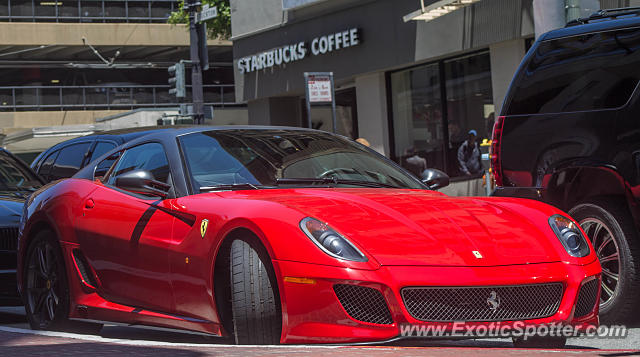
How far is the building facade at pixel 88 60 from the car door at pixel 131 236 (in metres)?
38.7

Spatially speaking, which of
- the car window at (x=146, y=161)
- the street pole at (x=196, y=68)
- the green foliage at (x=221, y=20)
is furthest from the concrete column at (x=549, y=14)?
the green foliage at (x=221, y=20)

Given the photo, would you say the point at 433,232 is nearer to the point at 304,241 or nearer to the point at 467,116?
the point at 304,241

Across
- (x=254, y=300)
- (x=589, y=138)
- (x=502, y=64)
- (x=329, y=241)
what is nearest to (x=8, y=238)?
(x=254, y=300)

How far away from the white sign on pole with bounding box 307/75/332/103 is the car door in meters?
9.02

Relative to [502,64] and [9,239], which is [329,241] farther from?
[502,64]

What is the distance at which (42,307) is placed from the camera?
22.6 feet

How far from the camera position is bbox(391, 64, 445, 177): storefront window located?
21391mm

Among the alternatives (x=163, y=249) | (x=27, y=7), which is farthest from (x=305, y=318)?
(x=27, y=7)

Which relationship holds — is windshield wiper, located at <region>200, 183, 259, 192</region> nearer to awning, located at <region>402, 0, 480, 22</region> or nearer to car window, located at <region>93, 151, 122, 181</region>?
car window, located at <region>93, 151, 122, 181</region>

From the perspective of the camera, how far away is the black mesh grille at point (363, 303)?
4.61 m

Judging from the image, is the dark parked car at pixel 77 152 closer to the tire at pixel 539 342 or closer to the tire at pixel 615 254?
the tire at pixel 615 254

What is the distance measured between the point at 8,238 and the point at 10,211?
25 centimetres

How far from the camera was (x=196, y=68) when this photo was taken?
21969 millimetres

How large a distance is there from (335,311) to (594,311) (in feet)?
4.55
